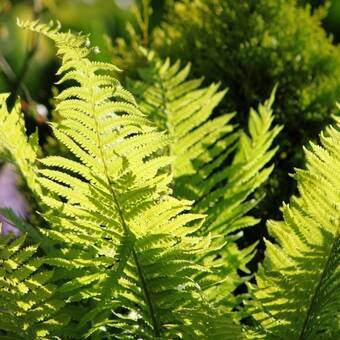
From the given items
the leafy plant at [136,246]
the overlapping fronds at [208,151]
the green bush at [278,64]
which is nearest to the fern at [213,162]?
the overlapping fronds at [208,151]

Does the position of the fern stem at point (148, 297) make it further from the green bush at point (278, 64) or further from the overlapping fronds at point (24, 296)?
the green bush at point (278, 64)

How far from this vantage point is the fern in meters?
1.83

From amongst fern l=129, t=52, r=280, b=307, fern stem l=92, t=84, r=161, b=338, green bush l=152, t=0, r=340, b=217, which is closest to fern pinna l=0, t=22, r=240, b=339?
fern stem l=92, t=84, r=161, b=338

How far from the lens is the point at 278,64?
250 centimetres

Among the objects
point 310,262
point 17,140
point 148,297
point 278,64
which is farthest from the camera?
point 278,64

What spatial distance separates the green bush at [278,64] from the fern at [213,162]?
0.37 m

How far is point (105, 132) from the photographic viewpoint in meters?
1.38

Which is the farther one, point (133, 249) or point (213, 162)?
point (213, 162)

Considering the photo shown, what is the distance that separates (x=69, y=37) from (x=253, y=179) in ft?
2.52

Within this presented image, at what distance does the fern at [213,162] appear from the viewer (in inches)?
72.2

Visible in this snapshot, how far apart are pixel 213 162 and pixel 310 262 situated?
704mm

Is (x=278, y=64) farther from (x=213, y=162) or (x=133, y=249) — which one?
(x=133, y=249)

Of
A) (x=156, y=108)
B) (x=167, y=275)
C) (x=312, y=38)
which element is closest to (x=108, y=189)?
(x=167, y=275)

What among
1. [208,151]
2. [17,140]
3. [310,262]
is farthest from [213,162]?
[310,262]
